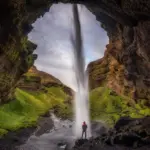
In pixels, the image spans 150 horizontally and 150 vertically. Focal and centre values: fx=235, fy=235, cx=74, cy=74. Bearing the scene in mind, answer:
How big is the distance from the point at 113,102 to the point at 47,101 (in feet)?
96.0

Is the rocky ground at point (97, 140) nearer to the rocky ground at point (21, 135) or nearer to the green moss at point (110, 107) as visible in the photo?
the rocky ground at point (21, 135)

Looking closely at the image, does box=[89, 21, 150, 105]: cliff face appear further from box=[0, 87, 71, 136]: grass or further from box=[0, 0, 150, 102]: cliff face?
box=[0, 87, 71, 136]: grass

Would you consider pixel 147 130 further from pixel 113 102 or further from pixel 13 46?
pixel 113 102

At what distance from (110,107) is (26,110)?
27.1 metres

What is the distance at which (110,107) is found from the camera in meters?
77.4

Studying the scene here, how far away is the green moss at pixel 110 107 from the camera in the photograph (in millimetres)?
62281

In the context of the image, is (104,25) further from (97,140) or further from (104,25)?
(97,140)

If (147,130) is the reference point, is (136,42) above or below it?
above

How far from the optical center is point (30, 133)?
164ft

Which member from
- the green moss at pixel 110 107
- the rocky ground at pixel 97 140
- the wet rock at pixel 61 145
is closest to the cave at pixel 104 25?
the rocky ground at pixel 97 140

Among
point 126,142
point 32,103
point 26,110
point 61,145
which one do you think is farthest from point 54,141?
point 32,103

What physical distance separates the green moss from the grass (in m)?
10.8

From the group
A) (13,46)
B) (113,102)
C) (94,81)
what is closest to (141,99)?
(113,102)

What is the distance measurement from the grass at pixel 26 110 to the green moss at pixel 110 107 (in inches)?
425
